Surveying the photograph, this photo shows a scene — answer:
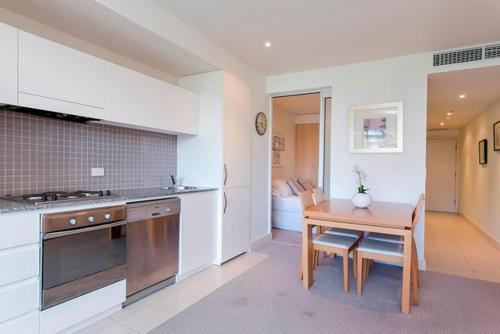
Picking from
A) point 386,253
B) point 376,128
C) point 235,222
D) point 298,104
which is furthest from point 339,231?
point 298,104

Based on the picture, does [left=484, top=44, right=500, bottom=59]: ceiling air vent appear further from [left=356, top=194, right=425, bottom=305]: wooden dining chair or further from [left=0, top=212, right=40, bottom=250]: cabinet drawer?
[left=0, top=212, right=40, bottom=250]: cabinet drawer

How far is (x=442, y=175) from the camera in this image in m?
7.70

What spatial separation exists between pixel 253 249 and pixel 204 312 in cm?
171

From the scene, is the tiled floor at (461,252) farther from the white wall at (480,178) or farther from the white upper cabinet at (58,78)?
the white upper cabinet at (58,78)

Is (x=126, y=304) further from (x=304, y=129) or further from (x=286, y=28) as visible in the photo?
(x=304, y=129)

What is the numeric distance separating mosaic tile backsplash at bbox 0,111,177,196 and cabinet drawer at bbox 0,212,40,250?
62cm

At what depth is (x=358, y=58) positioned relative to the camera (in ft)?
11.1

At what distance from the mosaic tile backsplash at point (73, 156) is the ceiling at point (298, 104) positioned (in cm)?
280

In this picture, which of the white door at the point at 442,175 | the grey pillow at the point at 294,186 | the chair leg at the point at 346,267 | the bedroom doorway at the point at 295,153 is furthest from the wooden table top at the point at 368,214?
the white door at the point at 442,175

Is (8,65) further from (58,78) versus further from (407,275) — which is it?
(407,275)

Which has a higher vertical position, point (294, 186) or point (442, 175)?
point (442, 175)

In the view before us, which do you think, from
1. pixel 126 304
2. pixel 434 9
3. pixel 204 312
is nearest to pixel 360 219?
pixel 204 312

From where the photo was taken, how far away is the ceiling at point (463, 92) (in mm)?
3213

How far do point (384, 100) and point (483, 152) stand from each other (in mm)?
2888
